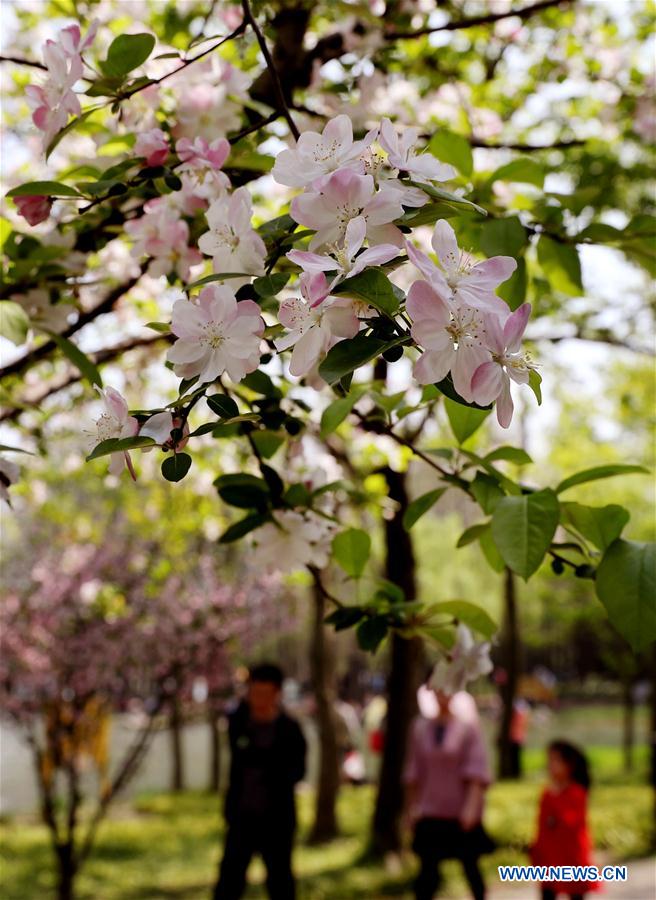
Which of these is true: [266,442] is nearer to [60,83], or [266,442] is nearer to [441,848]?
[60,83]

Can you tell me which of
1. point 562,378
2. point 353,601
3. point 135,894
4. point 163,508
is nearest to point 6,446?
point 353,601

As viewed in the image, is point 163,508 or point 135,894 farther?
point 163,508

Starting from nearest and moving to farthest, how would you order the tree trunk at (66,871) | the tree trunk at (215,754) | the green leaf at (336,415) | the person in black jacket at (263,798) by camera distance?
the green leaf at (336,415) < the person in black jacket at (263,798) < the tree trunk at (66,871) < the tree trunk at (215,754)

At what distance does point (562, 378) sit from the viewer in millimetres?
11594

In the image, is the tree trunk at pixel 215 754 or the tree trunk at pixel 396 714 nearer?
the tree trunk at pixel 396 714

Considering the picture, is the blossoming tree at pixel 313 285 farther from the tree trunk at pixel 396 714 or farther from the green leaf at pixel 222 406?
the tree trunk at pixel 396 714

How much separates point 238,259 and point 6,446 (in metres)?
0.50

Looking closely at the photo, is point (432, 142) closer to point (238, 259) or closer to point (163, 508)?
point (238, 259)

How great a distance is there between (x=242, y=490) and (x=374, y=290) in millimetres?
670

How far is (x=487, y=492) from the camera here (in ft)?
4.00

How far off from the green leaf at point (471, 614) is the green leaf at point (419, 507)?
0.72 feet

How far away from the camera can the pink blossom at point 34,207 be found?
4.64ft

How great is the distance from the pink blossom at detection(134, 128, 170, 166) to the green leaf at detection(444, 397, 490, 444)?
574 millimetres

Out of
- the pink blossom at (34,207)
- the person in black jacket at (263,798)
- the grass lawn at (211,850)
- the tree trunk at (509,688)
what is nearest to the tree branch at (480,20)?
the pink blossom at (34,207)
